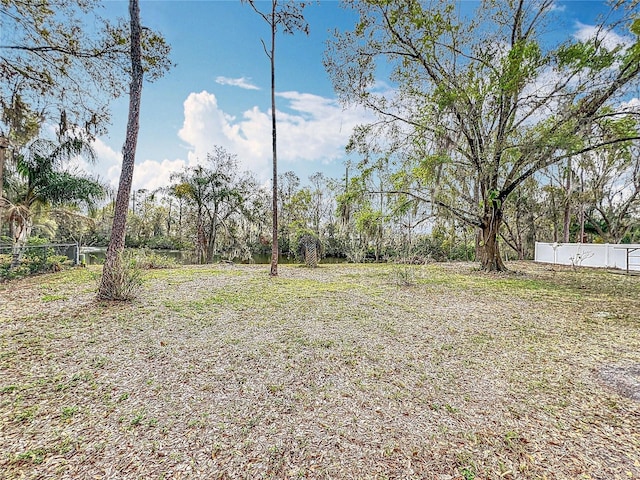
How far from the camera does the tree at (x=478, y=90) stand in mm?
7070

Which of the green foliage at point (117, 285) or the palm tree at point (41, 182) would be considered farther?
the palm tree at point (41, 182)

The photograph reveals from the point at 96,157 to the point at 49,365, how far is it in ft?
27.6

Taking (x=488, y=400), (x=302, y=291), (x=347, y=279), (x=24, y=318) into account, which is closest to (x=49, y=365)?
(x=24, y=318)

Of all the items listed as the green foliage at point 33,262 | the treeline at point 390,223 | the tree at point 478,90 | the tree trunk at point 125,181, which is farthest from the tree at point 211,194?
the tree trunk at point 125,181

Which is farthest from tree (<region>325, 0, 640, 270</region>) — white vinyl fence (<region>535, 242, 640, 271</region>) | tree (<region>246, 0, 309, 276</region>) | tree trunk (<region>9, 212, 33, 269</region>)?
tree trunk (<region>9, 212, 33, 269</region>)

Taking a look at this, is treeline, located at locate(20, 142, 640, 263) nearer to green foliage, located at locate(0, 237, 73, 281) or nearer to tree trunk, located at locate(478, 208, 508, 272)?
tree trunk, located at locate(478, 208, 508, 272)

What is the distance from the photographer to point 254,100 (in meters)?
11.1

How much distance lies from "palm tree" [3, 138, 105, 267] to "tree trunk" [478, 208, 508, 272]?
1255 centimetres

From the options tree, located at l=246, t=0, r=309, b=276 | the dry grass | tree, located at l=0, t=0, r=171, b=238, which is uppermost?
tree, located at l=246, t=0, r=309, b=276

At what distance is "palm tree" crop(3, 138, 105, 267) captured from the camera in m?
7.91

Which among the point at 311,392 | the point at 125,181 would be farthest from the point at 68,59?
the point at 311,392

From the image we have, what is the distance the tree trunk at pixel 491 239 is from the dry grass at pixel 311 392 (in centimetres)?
532

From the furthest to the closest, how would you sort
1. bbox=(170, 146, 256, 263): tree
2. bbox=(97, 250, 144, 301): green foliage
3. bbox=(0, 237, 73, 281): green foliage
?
bbox=(170, 146, 256, 263): tree → bbox=(0, 237, 73, 281): green foliage → bbox=(97, 250, 144, 301): green foliage

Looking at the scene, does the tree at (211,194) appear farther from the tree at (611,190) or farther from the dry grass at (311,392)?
the tree at (611,190)
